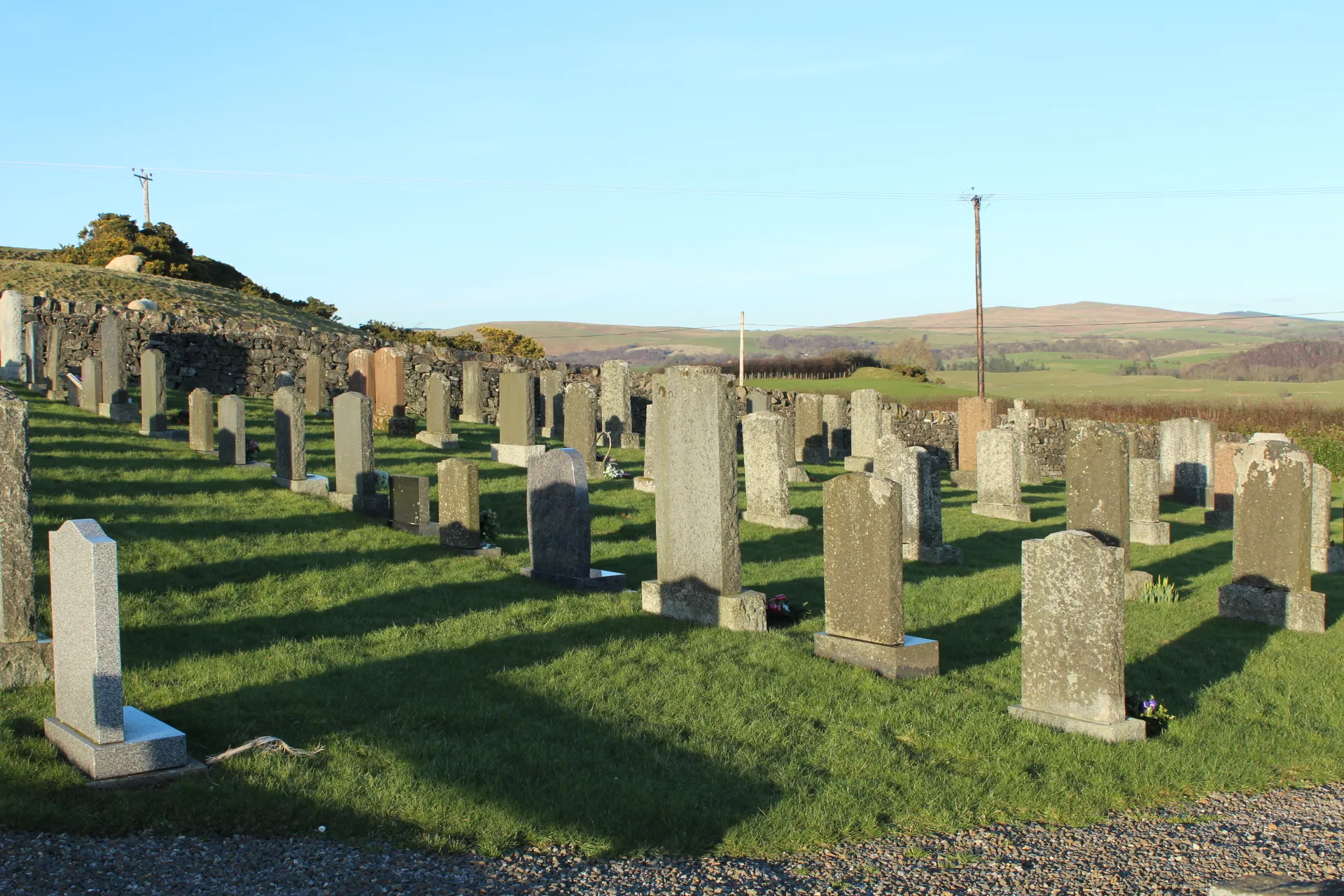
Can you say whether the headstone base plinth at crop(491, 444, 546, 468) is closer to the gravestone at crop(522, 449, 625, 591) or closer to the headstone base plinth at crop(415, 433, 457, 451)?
the headstone base plinth at crop(415, 433, 457, 451)

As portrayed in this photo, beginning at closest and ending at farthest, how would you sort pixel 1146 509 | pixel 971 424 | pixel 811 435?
1. pixel 1146 509
2. pixel 971 424
3. pixel 811 435

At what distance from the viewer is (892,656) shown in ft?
26.2

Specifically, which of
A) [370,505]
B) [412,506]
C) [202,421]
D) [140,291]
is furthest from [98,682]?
[140,291]

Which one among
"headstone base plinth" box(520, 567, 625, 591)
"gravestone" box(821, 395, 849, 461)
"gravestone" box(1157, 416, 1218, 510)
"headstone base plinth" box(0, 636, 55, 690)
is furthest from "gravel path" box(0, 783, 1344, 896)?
"gravestone" box(821, 395, 849, 461)

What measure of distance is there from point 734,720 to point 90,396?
52.8 ft

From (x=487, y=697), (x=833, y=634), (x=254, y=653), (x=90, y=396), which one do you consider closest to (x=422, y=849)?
(x=487, y=697)

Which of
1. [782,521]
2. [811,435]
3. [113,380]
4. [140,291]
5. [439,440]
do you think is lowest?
[782,521]

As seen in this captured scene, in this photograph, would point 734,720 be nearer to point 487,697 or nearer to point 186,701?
point 487,697

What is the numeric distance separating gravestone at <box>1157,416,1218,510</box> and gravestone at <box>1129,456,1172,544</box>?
6.11 m

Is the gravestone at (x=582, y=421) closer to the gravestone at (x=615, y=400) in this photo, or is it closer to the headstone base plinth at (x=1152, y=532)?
the gravestone at (x=615, y=400)

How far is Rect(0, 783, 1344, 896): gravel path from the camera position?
460cm

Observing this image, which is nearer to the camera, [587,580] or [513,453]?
[587,580]

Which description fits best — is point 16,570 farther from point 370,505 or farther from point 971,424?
point 971,424

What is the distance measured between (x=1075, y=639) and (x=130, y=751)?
559 centimetres
